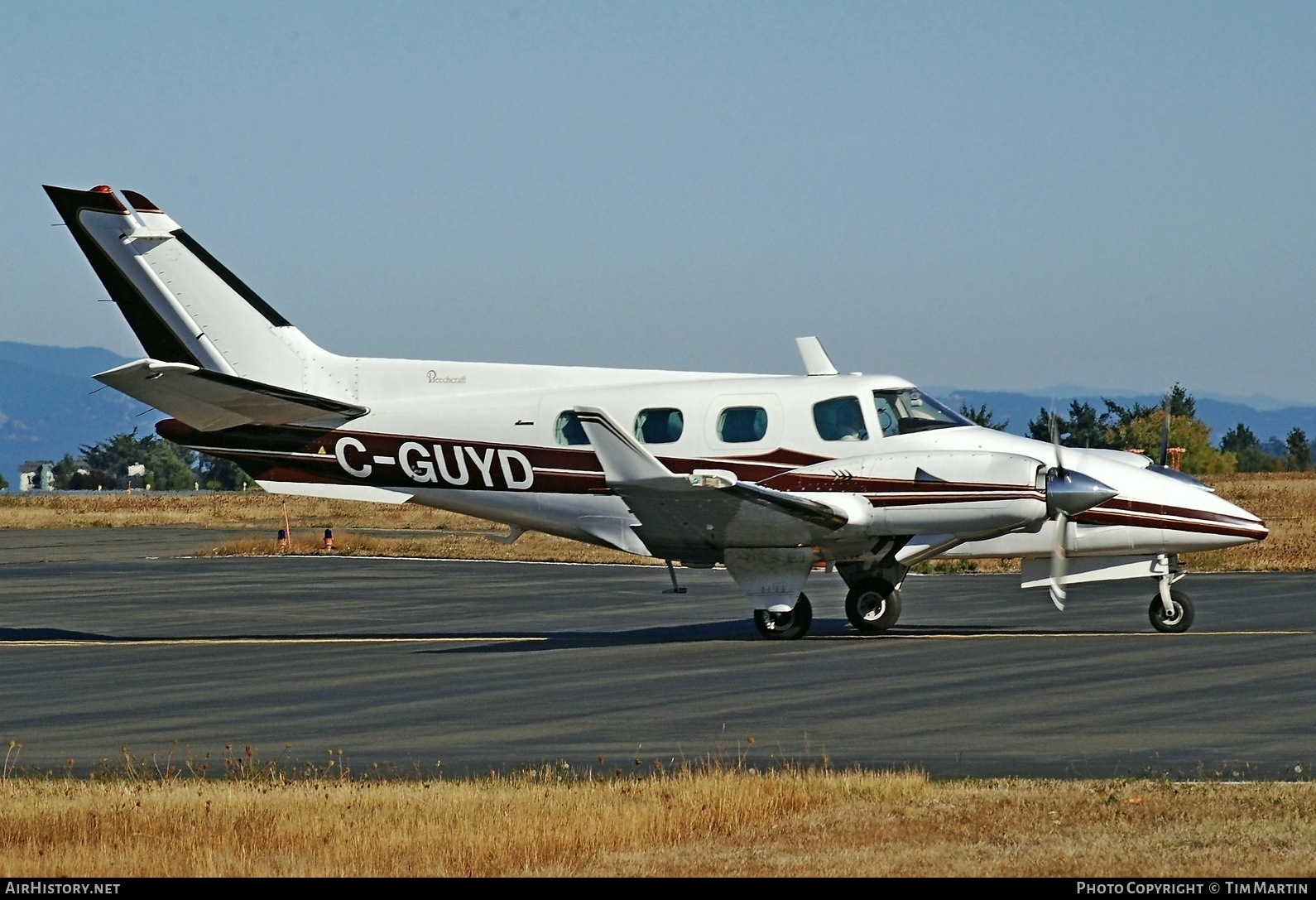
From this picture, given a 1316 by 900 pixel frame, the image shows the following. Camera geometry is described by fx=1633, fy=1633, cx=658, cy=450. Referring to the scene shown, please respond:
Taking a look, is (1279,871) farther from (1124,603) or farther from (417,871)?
(1124,603)

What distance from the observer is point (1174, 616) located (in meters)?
21.0

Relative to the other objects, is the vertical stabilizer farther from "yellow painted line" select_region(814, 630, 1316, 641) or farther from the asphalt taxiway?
"yellow painted line" select_region(814, 630, 1316, 641)

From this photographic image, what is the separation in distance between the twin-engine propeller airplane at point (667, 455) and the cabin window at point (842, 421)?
22 mm

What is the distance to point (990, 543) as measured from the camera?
21938 mm

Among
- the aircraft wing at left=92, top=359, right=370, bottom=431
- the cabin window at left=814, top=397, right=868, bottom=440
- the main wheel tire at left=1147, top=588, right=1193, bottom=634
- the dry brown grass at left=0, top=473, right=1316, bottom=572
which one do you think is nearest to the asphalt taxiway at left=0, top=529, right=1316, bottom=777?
the main wheel tire at left=1147, top=588, right=1193, bottom=634

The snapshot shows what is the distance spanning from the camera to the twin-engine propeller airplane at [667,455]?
20.6m

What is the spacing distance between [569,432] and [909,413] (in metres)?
4.62

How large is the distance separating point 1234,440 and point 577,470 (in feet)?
348

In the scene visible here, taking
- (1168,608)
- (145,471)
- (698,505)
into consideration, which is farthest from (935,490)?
(145,471)

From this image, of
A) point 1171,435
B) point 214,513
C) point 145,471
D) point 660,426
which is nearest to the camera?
point 660,426

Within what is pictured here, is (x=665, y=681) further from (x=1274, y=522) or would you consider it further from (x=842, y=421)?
(x=1274, y=522)

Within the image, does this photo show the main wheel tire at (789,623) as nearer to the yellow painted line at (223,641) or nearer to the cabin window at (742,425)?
the cabin window at (742,425)

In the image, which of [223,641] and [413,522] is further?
[413,522]
